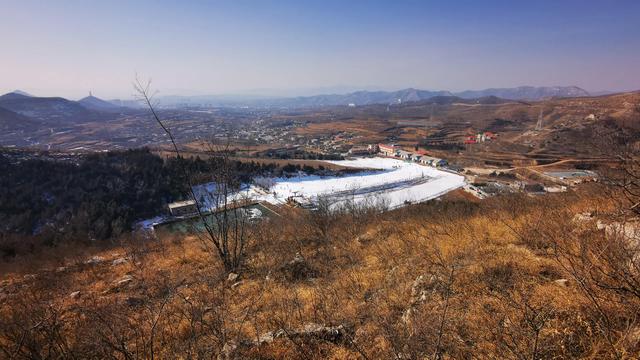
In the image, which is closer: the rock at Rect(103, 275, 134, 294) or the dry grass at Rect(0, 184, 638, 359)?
the dry grass at Rect(0, 184, 638, 359)

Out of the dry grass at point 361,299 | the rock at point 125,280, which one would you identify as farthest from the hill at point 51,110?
the dry grass at point 361,299

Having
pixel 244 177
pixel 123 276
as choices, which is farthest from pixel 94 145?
pixel 123 276

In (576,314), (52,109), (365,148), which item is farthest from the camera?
(52,109)

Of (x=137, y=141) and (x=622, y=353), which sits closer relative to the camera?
(x=622, y=353)

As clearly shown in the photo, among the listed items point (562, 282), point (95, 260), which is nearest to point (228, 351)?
point (562, 282)

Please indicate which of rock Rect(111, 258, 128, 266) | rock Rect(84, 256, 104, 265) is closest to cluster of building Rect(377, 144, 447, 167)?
rock Rect(111, 258, 128, 266)

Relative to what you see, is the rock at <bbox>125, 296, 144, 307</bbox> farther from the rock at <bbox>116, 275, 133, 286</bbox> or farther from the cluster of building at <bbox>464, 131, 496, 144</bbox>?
the cluster of building at <bbox>464, 131, 496, 144</bbox>

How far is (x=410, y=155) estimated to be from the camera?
51.0 m

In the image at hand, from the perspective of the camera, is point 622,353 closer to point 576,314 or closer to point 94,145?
point 576,314

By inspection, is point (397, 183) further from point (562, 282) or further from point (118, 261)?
point (562, 282)

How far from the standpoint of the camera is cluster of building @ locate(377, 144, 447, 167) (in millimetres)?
45500

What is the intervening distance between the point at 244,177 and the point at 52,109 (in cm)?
12752

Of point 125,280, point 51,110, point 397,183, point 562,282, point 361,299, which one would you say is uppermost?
point 51,110

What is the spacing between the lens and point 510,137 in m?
56.1
